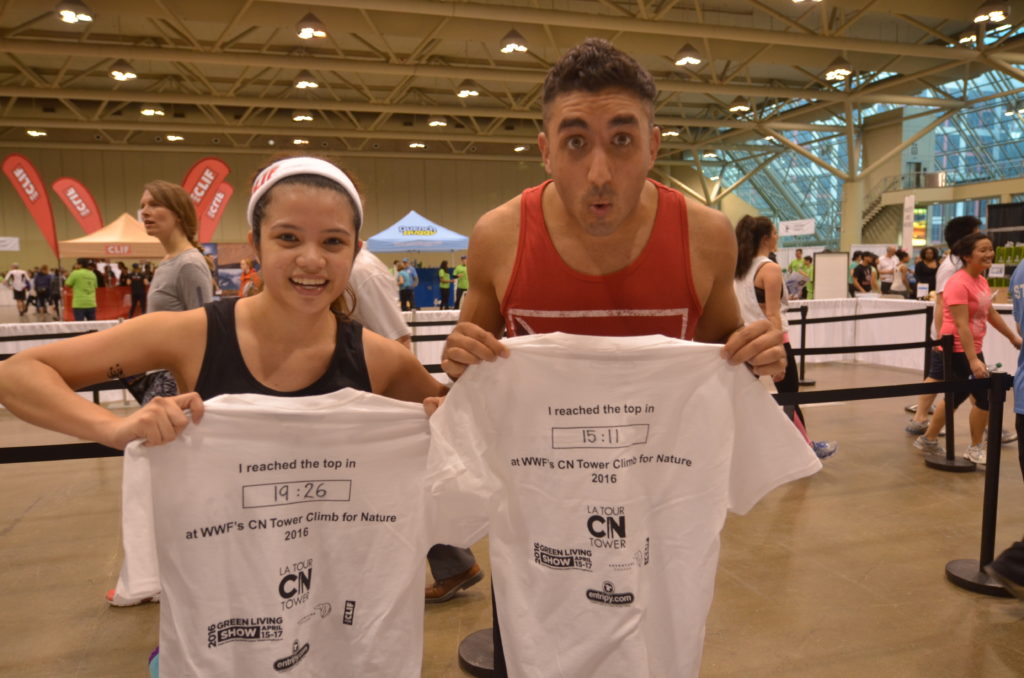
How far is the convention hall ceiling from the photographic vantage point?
45.3 feet

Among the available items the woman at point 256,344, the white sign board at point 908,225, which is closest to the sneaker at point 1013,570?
the woman at point 256,344

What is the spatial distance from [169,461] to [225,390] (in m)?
0.21

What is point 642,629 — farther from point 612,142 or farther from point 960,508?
point 960,508

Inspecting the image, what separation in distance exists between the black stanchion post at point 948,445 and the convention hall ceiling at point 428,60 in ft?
32.7

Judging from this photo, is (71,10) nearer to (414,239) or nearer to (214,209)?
(214,209)

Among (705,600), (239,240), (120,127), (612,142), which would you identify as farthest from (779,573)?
(239,240)

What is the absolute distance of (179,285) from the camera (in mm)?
3236

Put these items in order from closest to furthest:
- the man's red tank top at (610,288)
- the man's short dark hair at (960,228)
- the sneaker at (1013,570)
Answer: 1. the man's red tank top at (610,288)
2. the sneaker at (1013,570)
3. the man's short dark hair at (960,228)

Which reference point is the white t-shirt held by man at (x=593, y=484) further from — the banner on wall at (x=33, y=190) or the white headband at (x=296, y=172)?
the banner on wall at (x=33, y=190)

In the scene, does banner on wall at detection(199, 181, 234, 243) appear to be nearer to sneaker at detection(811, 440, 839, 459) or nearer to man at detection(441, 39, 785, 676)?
sneaker at detection(811, 440, 839, 459)

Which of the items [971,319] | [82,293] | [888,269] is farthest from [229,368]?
[888,269]

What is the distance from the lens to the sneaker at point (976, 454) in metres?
5.43

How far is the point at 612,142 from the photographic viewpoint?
5.11ft

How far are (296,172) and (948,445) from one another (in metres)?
5.73
